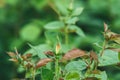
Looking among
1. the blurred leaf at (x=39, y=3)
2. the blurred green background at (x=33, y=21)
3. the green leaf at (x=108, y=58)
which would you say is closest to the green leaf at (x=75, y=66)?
the green leaf at (x=108, y=58)

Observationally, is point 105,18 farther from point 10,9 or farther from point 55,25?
point 55,25

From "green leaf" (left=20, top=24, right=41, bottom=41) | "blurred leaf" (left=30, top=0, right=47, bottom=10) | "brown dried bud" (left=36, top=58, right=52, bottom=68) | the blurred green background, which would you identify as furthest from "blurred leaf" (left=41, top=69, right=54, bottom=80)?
"blurred leaf" (left=30, top=0, right=47, bottom=10)

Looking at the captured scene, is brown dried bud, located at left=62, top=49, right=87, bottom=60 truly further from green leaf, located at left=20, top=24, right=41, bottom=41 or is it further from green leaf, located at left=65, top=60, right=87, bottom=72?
green leaf, located at left=20, top=24, right=41, bottom=41

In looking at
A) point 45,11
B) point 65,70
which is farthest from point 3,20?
point 65,70

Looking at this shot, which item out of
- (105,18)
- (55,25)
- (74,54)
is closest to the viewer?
(74,54)

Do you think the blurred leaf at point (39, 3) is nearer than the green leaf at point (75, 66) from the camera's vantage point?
No

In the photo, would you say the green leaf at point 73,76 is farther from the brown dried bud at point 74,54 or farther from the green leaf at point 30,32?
the green leaf at point 30,32

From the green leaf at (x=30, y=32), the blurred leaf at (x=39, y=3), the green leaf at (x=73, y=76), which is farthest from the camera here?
the blurred leaf at (x=39, y=3)
